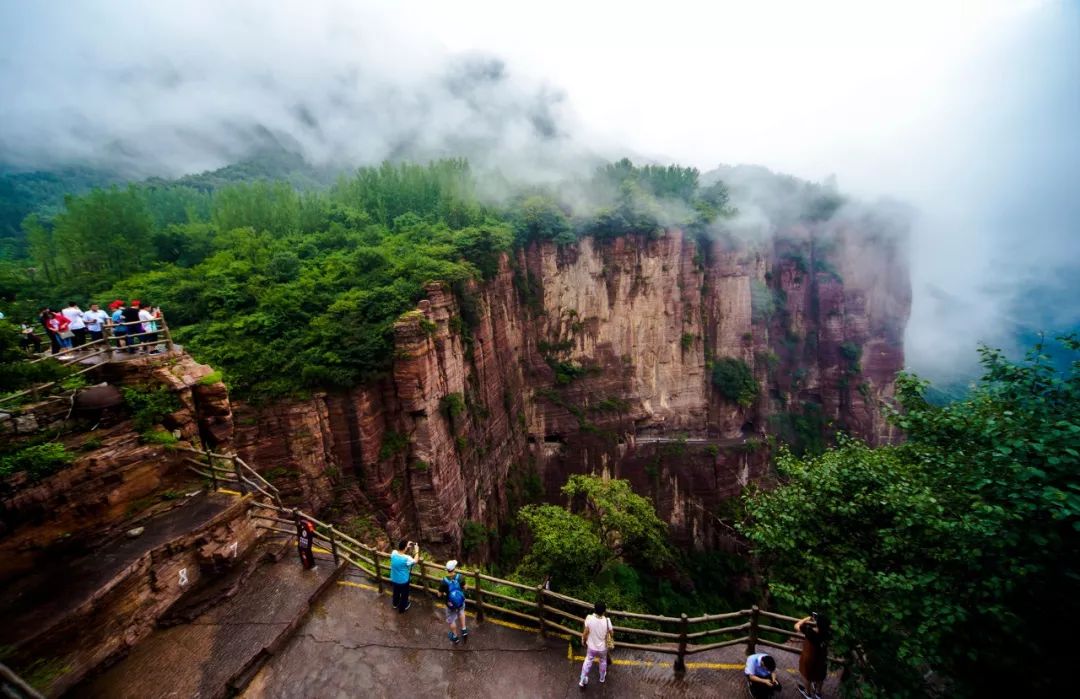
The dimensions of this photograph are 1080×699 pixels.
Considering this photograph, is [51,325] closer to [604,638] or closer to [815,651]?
[604,638]

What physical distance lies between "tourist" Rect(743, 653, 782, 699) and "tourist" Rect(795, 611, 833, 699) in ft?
1.53

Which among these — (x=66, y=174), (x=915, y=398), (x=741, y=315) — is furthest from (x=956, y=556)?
(x=66, y=174)

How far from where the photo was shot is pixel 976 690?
5.23 meters

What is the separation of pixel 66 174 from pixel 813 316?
161 metres

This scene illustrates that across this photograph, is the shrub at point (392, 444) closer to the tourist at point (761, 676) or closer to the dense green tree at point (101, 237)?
the tourist at point (761, 676)

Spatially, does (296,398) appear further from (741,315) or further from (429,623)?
(741,315)

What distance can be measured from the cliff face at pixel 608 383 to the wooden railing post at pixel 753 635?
16.0 metres

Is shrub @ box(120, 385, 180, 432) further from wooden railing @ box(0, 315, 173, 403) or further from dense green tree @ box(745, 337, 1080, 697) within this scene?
dense green tree @ box(745, 337, 1080, 697)

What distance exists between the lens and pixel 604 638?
770 centimetres

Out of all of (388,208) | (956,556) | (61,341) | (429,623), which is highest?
(388,208)

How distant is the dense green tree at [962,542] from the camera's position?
16.0 feet

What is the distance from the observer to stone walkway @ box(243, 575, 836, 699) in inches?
313

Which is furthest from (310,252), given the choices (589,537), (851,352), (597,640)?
(851,352)

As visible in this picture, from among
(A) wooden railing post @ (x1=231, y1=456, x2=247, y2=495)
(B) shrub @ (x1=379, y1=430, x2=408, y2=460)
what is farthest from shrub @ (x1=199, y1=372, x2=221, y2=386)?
(B) shrub @ (x1=379, y1=430, x2=408, y2=460)
